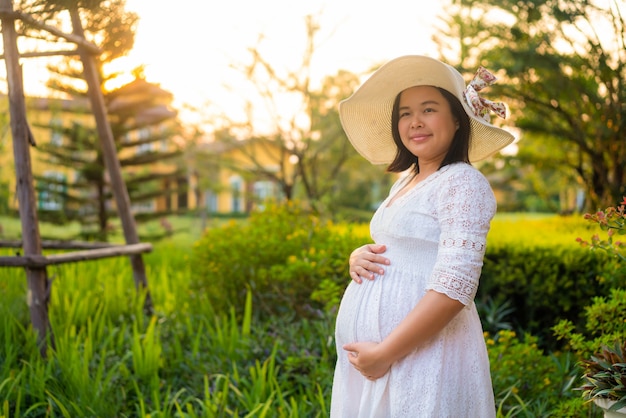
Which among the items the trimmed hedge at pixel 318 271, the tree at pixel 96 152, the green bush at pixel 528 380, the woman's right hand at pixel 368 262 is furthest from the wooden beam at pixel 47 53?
the tree at pixel 96 152

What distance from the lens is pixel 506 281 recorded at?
4617mm

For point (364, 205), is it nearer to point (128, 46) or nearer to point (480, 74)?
point (128, 46)

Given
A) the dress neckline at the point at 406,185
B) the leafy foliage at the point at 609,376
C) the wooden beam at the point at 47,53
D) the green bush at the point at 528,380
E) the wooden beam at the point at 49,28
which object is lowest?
the green bush at the point at 528,380

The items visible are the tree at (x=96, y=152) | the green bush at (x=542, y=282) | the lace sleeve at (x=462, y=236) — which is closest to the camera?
the lace sleeve at (x=462, y=236)

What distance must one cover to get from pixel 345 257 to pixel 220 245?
43.4 inches

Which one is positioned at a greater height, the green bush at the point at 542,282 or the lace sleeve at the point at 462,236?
the lace sleeve at the point at 462,236

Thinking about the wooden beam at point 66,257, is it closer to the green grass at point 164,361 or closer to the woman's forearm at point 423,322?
the green grass at point 164,361

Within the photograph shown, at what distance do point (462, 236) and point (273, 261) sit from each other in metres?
3.29

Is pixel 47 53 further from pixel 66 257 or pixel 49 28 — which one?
pixel 66 257

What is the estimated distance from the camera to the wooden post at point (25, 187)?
3.96m

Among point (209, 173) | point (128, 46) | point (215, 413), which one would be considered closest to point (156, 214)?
point (209, 173)

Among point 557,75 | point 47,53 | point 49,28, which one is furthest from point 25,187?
point 557,75

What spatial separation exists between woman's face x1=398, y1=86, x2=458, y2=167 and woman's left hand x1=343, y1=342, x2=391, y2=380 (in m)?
0.59

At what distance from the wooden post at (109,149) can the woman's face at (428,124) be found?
3391 millimetres
